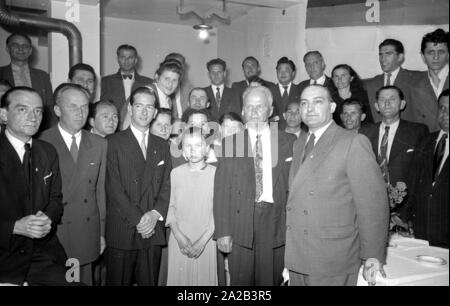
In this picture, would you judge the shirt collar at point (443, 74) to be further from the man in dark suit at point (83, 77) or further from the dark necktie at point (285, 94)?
the man in dark suit at point (83, 77)

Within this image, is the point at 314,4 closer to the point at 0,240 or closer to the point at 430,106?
the point at 430,106

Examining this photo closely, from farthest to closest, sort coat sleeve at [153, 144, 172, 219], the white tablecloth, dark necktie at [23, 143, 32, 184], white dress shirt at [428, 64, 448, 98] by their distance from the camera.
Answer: white dress shirt at [428, 64, 448, 98], coat sleeve at [153, 144, 172, 219], dark necktie at [23, 143, 32, 184], the white tablecloth

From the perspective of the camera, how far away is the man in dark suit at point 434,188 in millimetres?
2150

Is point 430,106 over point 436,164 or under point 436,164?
over

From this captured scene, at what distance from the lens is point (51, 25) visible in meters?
4.12

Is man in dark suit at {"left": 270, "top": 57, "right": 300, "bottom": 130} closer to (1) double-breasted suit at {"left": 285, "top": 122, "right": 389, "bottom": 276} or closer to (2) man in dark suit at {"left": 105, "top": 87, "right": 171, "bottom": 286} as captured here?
(2) man in dark suit at {"left": 105, "top": 87, "right": 171, "bottom": 286}

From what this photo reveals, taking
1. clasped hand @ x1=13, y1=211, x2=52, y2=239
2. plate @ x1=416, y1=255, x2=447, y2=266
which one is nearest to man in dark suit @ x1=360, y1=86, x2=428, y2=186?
plate @ x1=416, y1=255, x2=447, y2=266

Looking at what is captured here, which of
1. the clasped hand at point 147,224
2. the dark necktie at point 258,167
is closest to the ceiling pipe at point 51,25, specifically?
the clasped hand at point 147,224

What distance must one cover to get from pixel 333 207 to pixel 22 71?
13.7 feet

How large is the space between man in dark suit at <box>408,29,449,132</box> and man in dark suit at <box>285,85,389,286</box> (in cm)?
150

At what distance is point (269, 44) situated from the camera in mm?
6117

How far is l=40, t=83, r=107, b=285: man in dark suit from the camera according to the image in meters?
2.46

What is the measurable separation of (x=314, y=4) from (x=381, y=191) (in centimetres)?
415
